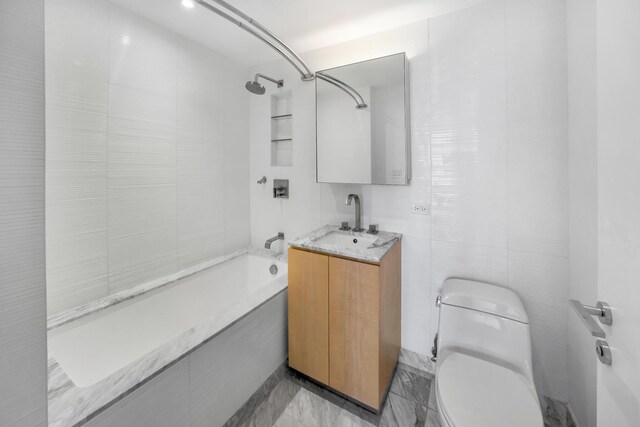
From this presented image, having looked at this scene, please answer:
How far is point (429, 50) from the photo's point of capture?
1692mm

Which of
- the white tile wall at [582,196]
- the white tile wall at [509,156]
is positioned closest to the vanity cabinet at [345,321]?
the white tile wall at [509,156]

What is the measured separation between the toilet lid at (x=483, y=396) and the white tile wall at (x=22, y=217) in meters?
1.29

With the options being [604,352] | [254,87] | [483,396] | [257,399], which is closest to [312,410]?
[257,399]

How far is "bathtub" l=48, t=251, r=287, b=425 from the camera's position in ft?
3.15

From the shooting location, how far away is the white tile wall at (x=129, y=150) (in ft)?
4.59

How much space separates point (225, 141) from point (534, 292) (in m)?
2.56

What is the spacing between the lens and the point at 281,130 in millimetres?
2447

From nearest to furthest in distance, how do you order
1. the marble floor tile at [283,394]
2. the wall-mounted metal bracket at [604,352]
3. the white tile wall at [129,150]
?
the wall-mounted metal bracket at [604,352] < the white tile wall at [129,150] < the marble floor tile at [283,394]

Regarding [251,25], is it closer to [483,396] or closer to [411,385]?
[483,396]

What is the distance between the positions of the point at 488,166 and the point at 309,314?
57.7 inches

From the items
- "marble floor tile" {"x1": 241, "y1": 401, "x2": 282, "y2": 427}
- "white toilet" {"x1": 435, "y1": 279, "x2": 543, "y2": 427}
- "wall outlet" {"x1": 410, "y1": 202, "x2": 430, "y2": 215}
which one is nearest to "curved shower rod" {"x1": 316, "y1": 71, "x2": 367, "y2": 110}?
"wall outlet" {"x1": 410, "y1": 202, "x2": 430, "y2": 215}

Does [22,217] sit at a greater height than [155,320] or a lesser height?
greater

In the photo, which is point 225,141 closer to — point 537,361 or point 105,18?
point 105,18

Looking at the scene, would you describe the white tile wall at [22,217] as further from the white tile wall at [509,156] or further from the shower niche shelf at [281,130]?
the shower niche shelf at [281,130]
